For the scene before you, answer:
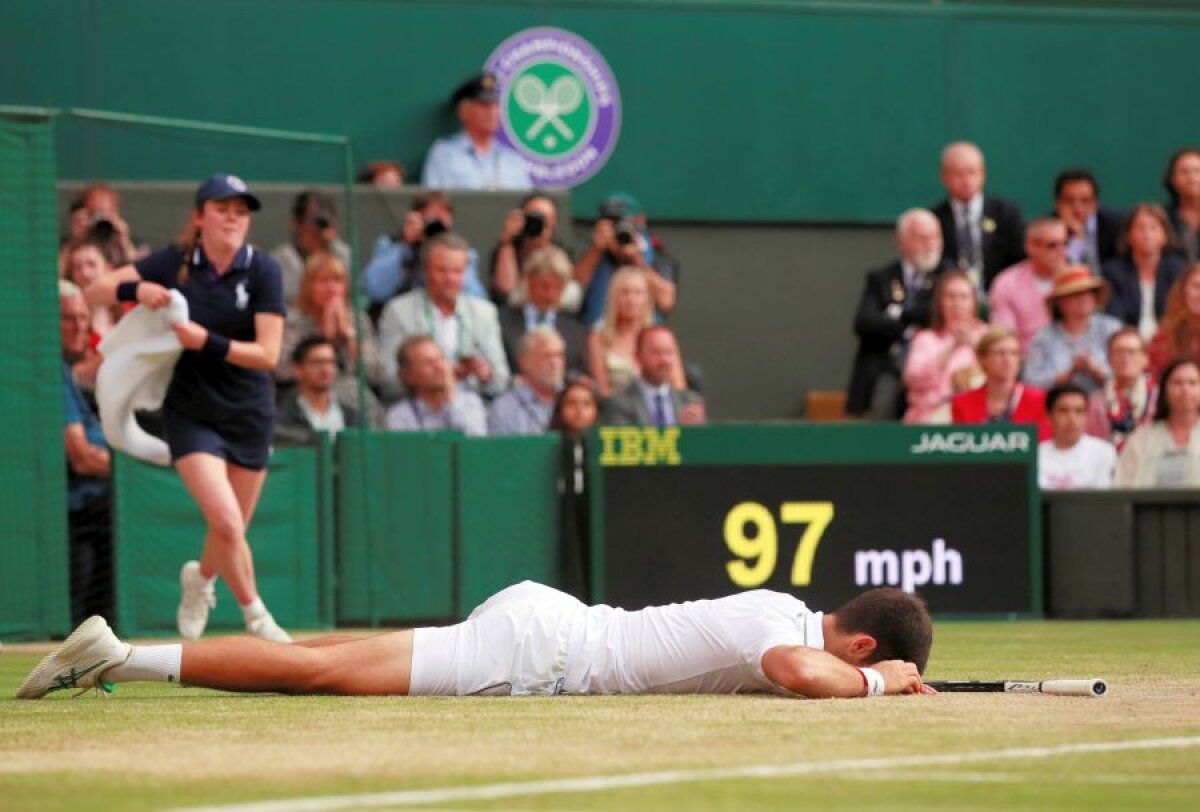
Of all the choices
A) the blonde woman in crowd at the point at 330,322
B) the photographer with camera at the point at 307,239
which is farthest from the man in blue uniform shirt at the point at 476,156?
the blonde woman in crowd at the point at 330,322

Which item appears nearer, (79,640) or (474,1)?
(79,640)

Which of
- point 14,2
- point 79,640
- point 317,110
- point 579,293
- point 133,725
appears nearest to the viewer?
point 133,725

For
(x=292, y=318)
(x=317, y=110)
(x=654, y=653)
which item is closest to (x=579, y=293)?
(x=292, y=318)

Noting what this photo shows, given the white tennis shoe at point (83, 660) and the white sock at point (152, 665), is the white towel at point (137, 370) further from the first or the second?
the white sock at point (152, 665)

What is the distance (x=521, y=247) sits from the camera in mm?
17812

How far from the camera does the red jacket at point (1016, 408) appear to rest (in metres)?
17.1

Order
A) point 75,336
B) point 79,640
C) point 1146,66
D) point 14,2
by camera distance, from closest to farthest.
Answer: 1. point 79,640
2. point 75,336
3. point 14,2
4. point 1146,66

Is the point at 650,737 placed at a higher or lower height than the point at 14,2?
lower

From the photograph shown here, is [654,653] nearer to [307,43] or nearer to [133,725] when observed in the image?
[133,725]

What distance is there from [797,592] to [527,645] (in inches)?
293

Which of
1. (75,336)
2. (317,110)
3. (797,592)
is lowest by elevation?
(797,592)

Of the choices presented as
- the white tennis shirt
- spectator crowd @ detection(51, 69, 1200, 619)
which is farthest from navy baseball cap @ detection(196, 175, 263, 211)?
the white tennis shirt

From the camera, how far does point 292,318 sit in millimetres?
16328

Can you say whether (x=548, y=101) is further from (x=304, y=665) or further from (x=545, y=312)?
A: (x=304, y=665)
